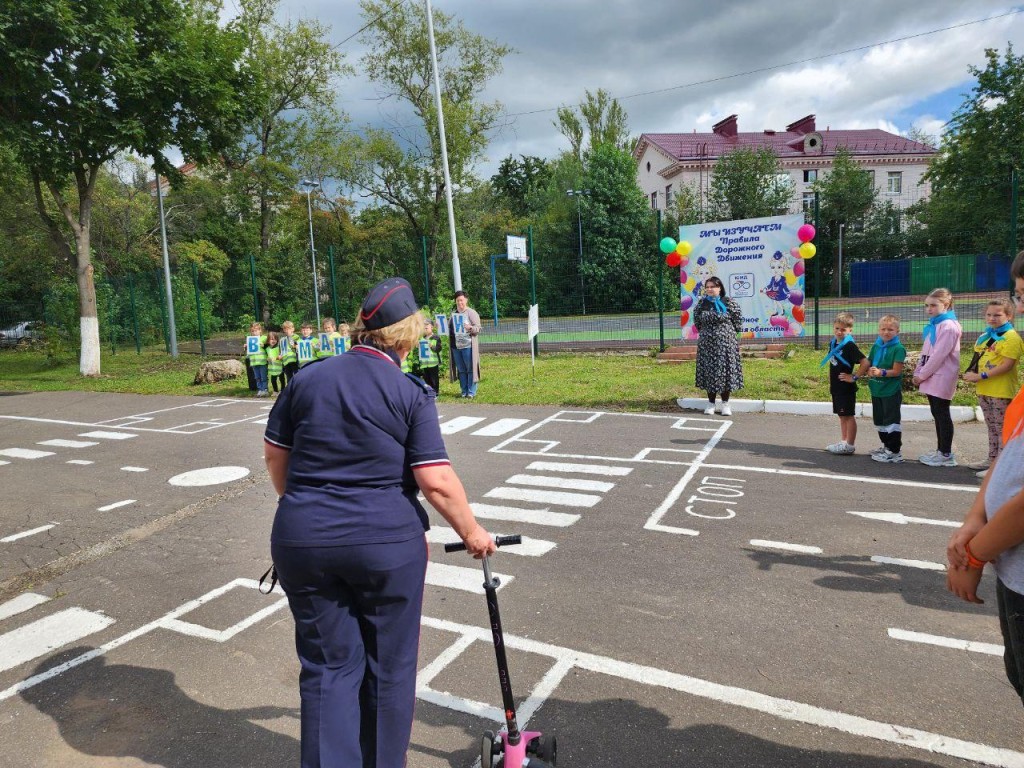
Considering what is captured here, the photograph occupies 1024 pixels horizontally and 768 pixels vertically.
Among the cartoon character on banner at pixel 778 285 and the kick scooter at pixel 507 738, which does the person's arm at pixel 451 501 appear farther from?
the cartoon character on banner at pixel 778 285

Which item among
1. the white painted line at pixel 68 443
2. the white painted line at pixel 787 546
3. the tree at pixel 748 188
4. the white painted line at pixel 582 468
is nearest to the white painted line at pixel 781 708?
the white painted line at pixel 787 546

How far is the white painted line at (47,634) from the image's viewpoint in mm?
4020

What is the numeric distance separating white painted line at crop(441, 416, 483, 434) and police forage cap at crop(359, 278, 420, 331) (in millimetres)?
7417

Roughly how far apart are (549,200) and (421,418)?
4830cm

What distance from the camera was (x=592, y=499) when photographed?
6531mm

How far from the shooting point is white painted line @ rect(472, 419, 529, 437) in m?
9.79

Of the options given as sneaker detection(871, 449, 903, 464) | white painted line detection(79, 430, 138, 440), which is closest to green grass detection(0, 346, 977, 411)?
sneaker detection(871, 449, 903, 464)

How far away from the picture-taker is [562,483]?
711 cm

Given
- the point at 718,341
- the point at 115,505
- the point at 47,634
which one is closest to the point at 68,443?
the point at 115,505

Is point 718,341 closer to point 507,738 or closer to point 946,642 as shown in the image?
point 946,642

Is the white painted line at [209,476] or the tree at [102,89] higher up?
the tree at [102,89]

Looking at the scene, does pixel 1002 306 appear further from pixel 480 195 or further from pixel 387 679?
pixel 480 195

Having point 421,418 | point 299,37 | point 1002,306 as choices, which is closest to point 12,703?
point 421,418

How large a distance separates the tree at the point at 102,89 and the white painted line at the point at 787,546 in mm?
19046
